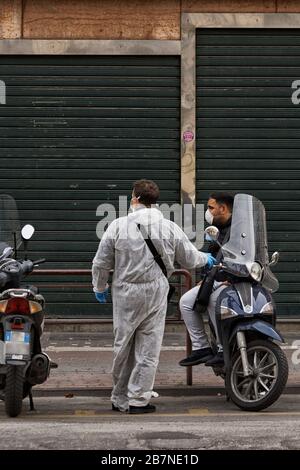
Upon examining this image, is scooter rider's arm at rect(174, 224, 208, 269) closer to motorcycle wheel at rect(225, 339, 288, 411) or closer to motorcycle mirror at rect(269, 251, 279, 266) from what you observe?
motorcycle mirror at rect(269, 251, 279, 266)

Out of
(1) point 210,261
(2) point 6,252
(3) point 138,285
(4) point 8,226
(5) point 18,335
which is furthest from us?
(4) point 8,226

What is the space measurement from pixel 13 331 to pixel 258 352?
77.5 inches

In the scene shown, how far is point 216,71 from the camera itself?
1377cm

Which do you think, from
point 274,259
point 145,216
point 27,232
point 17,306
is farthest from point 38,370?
point 274,259

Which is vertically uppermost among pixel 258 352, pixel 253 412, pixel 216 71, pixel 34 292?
pixel 216 71

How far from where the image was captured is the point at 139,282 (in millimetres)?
7891

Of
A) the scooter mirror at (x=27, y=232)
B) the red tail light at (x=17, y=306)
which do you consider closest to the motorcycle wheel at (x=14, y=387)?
the red tail light at (x=17, y=306)

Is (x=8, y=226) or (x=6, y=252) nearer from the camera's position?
(x=6, y=252)

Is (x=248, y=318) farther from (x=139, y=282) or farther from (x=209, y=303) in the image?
(x=139, y=282)

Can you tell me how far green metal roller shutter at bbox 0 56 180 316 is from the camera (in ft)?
44.9

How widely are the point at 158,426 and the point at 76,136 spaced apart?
7.43m
